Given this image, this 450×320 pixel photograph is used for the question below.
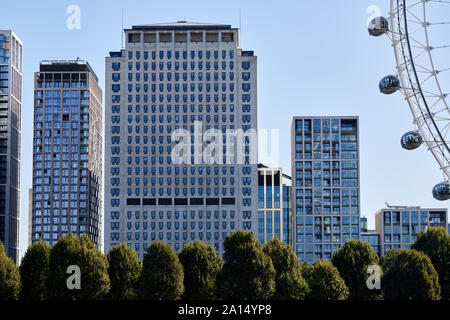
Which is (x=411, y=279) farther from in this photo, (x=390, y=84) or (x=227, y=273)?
(x=390, y=84)

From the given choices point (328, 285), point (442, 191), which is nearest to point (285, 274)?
point (328, 285)

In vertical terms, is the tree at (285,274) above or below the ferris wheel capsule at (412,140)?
below

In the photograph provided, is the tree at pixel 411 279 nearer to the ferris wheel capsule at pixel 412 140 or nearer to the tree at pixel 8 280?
the ferris wheel capsule at pixel 412 140

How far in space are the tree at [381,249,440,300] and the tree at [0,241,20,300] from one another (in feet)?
152

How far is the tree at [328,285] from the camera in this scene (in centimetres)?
11625

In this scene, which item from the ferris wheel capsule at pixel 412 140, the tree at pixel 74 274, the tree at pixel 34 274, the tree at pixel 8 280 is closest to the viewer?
the ferris wheel capsule at pixel 412 140

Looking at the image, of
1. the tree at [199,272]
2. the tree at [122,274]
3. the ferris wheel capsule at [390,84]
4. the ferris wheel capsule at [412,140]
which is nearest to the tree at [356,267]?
the tree at [199,272]

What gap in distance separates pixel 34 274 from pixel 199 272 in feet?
71.5

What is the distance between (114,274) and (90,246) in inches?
194

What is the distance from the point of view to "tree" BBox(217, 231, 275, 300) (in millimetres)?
114113

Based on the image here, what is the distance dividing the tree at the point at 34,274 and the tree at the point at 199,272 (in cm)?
1875

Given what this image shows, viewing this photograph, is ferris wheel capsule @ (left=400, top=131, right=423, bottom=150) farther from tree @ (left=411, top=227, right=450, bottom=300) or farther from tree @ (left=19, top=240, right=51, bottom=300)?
tree @ (left=19, top=240, right=51, bottom=300)
